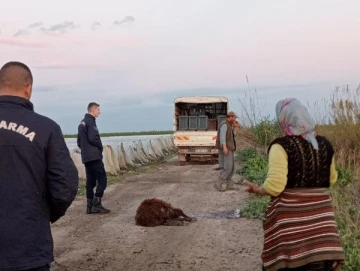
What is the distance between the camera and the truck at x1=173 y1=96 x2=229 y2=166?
2572cm

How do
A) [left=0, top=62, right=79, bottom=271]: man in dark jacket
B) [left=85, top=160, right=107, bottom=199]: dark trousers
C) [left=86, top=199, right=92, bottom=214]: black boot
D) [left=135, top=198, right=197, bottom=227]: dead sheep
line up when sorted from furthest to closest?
[left=86, top=199, right=92, bottom=214]: black boot < [left=85, top=160, right=107, bottom=199]: dark trousers < [left=135, top=198, right=197, bottom=227]: dead sheep < [left=0, top=62, right=79, bottom=271]: man in dark jacket

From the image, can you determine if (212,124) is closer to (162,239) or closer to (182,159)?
(182,159)

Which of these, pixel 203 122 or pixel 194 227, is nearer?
pixel 194 227

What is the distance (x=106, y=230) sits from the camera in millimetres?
10867

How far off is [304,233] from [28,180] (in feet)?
6.64

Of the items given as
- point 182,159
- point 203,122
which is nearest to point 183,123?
point 203,122

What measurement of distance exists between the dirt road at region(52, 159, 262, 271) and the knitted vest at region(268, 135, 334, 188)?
3.51 m

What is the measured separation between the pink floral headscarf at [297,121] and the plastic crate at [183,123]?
21941mm

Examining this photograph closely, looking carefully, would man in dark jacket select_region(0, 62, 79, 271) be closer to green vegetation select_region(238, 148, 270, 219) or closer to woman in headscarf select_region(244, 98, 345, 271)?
woman in headscarf select_region(244, 98, 345, 271)

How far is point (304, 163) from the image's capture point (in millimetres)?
4695

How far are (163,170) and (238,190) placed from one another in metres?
7.96

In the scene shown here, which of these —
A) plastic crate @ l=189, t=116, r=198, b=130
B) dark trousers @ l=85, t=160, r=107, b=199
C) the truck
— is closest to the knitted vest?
dark trousers @ l=85, t=160, r=107, b=199

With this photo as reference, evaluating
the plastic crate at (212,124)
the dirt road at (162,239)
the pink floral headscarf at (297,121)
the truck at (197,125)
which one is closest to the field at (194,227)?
the dirt road at (162,239)

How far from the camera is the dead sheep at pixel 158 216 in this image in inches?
434
